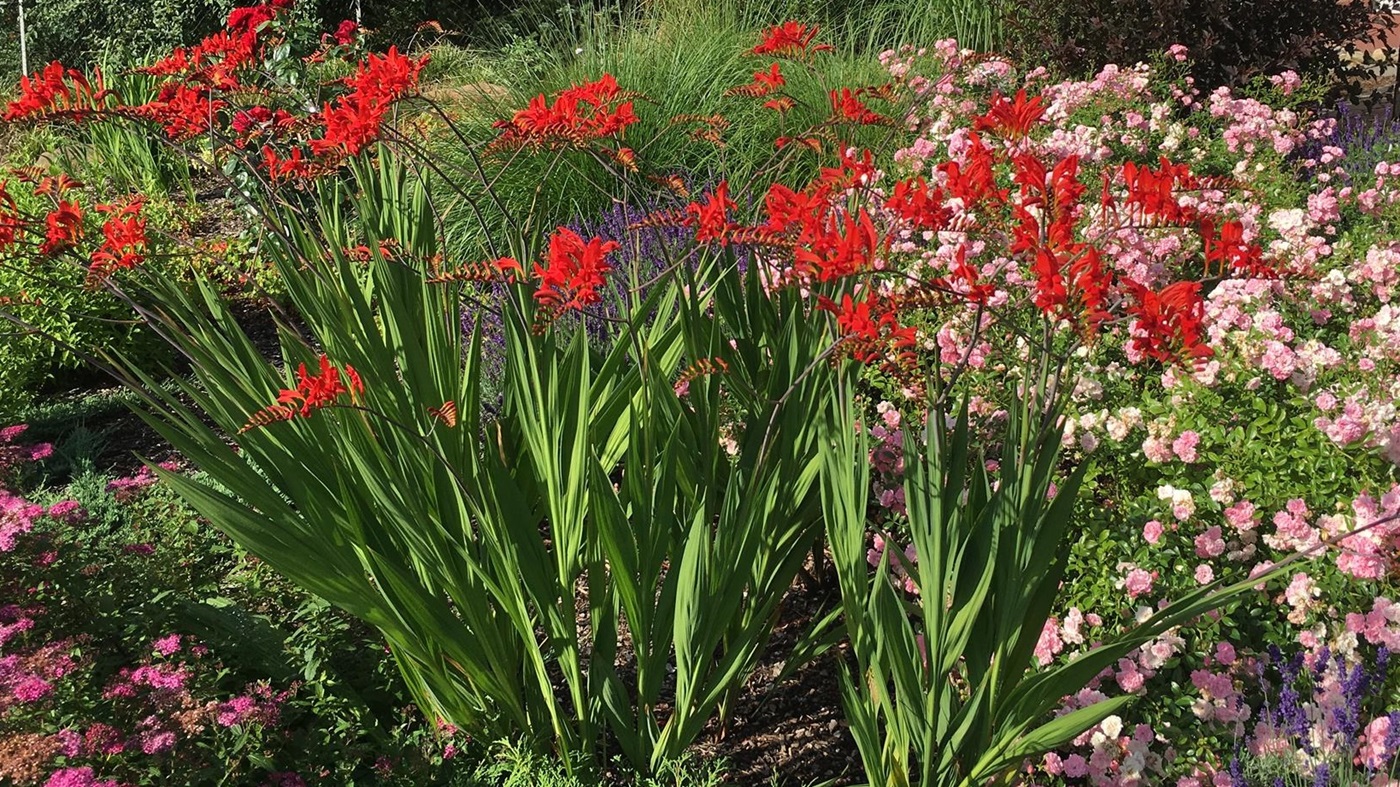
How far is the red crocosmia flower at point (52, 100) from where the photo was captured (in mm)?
2072

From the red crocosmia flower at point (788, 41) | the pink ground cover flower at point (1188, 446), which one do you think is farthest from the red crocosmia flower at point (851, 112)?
the pink ground cover flower at point (1188, 446)

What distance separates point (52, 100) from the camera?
7.29ft

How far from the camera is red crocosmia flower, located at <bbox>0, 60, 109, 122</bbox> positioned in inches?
81.6

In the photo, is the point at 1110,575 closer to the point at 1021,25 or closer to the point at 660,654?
the point at 660,654

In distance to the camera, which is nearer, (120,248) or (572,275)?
(572,275)

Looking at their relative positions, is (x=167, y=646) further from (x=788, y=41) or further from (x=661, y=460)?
(x=788, y=41)

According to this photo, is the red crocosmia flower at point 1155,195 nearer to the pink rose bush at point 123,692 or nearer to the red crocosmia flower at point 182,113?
the pink rose bush at point 123,692

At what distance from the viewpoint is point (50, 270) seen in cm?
467

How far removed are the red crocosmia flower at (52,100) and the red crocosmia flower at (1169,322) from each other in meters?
1.84

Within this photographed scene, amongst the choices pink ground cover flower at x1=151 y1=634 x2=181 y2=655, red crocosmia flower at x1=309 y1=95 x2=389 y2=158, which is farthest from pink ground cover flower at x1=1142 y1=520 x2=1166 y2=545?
pink ground cover flower at x1=151 y1=634 x2=181 y2=655

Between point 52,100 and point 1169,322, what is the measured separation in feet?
7.02

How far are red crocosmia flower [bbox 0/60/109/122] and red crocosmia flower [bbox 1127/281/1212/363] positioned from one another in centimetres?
184

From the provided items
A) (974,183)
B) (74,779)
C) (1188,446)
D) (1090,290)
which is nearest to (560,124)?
(974,183)

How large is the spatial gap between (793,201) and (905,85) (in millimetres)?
3223
